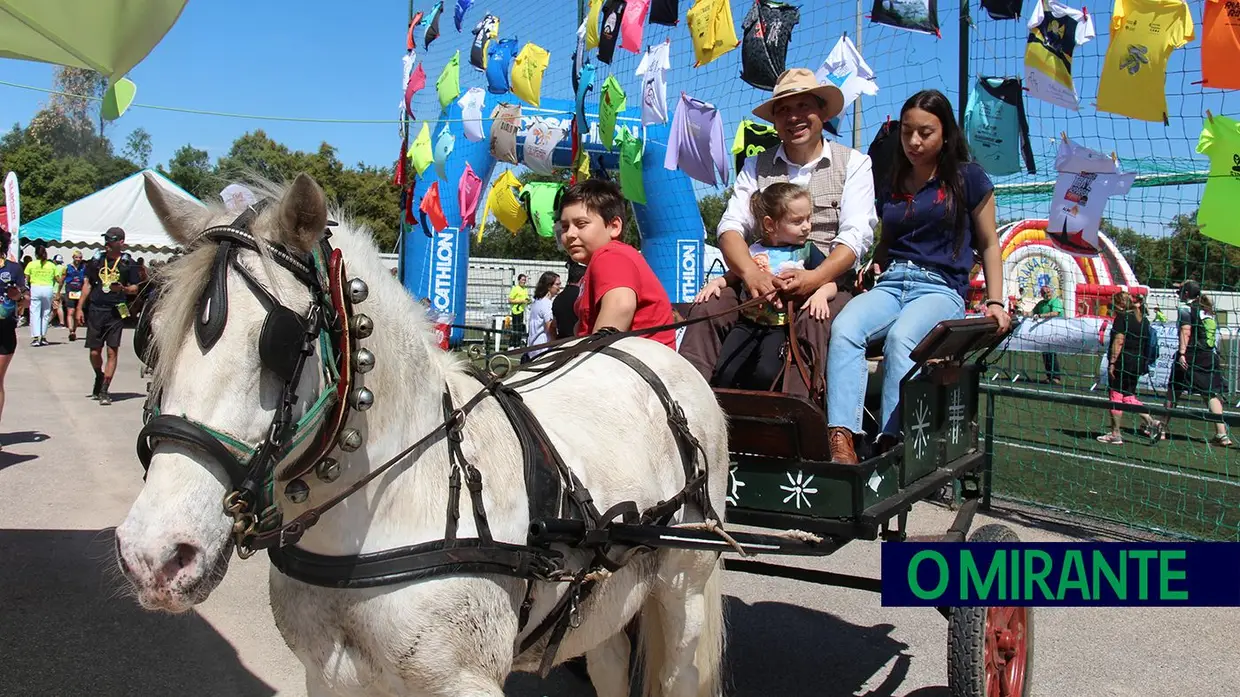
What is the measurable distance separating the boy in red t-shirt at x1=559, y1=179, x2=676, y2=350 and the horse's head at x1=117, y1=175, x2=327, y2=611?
1558 millimetres

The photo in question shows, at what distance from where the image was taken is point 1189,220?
642 cm

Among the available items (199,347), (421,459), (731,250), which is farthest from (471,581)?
(731,250)

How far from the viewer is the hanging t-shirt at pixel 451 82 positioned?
11.5 meters

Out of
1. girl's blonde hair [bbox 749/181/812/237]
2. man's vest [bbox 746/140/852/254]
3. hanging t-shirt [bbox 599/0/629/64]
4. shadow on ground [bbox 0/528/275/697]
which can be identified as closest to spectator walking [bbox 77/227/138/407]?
shadow on ground [bbox 0/528/275/697]

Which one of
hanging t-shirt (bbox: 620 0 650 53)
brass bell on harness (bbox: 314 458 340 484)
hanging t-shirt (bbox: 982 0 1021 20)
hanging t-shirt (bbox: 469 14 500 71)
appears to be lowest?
brass bell on harness (bbox: 314 458 340 484)

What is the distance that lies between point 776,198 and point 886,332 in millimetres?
677

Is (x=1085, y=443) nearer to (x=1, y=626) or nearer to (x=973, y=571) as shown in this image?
(x=973, y=571)

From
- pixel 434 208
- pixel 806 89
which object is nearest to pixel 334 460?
pixel 806 89

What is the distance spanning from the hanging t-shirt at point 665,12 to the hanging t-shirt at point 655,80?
10.1 inches

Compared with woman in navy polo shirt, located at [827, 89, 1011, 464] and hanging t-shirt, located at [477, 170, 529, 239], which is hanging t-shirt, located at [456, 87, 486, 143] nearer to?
hanging t-shirt, located at [477, 170, 529, 239]

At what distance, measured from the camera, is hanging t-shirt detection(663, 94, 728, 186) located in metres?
7.30

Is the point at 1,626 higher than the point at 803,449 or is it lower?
lower

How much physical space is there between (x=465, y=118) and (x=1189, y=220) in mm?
8311

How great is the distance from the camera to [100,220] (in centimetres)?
2298
